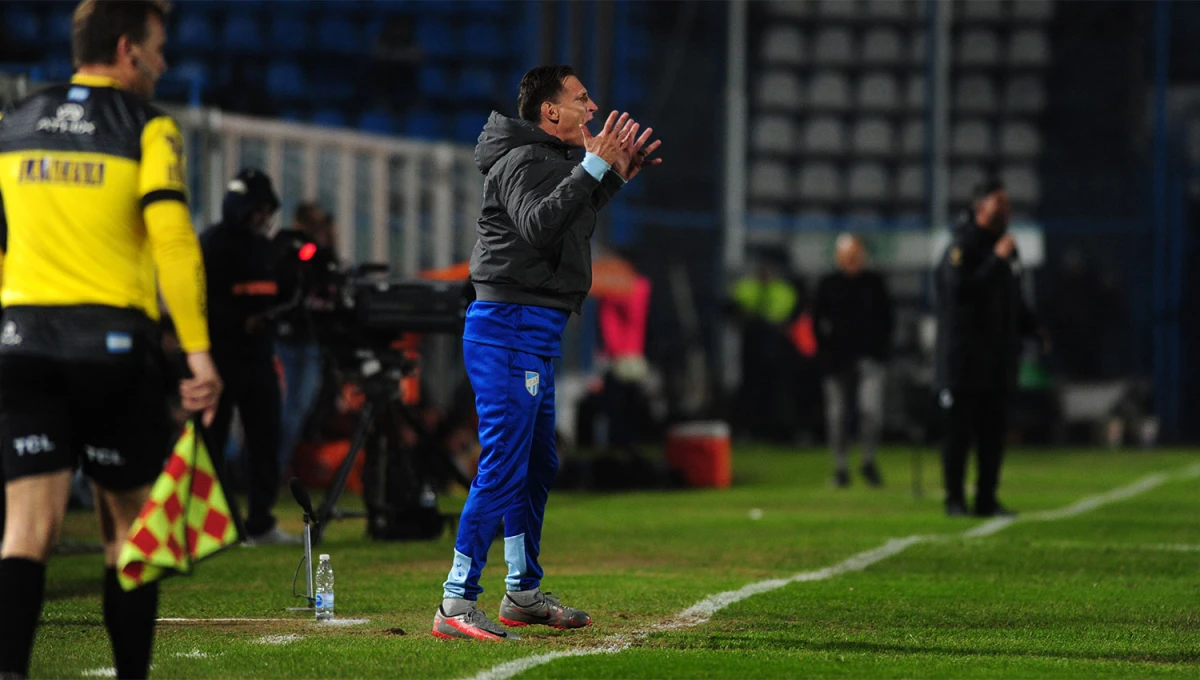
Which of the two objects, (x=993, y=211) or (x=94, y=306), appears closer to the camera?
(x=94, y=306)

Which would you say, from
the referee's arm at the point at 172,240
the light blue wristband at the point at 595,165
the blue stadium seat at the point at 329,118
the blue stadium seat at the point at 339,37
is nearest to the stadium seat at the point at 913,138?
the blue stadium seat at the point at 339,37

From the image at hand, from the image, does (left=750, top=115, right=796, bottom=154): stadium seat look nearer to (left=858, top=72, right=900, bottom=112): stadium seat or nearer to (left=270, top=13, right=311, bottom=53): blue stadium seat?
(left=858, top=72, right=900, bottom=112): stadium seat

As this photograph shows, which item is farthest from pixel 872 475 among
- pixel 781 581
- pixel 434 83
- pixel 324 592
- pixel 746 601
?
pixel 434 83

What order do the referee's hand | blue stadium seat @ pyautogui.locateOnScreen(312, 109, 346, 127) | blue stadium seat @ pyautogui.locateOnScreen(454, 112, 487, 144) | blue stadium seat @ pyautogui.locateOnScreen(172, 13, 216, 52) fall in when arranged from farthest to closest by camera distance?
blue stadium seat @ pyautogui.locateOnScreen(172, 13, 216, 52)
blue stadium seat @ pyautogui.locateOnScreen(312, 109, 346, 127)
blue stadium seat @ pyautogui.locateOnScreen(454, 112, 487, 144)
the referee's hand

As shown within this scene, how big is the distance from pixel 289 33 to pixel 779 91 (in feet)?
25.8

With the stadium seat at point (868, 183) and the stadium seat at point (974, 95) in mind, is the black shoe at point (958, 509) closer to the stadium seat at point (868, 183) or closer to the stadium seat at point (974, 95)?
the stadium seat at point (868, 183)

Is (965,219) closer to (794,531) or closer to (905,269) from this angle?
(794,531)

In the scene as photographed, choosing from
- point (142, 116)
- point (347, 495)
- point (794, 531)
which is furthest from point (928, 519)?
point (142, 116)

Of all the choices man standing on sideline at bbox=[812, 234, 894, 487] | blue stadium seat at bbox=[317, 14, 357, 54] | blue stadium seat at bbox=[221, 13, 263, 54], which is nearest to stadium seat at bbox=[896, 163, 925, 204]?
blue stadium seat at bbox=[317, 14, 357, 54]

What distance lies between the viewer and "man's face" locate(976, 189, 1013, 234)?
12.0 meters

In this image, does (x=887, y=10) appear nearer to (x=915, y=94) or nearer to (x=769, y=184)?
(x=915, y=94)

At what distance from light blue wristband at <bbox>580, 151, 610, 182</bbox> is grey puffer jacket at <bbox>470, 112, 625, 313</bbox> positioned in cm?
2

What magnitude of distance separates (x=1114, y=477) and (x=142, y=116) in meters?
13.6

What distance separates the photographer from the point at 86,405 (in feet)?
15.8
